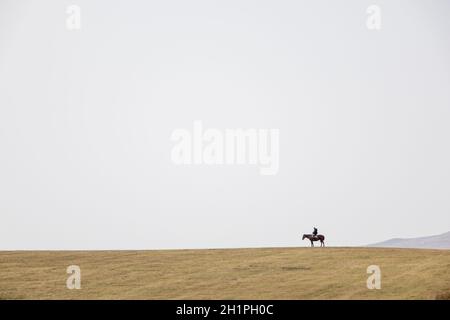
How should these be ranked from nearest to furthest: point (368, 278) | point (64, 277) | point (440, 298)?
1. point (440, 298)
2. point (368, 278)
3. point (64, 277)

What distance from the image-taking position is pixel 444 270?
113 feet

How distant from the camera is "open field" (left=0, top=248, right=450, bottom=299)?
3106 centimetres

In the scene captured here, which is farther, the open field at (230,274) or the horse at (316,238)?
the horse at (316,238)

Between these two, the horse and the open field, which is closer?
the open field

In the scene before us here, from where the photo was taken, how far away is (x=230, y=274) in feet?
115

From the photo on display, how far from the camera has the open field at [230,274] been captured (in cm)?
3106

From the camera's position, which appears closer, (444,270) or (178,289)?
(178,289)

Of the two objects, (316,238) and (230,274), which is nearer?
(230,274)

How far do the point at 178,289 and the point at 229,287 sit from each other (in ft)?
7.33
